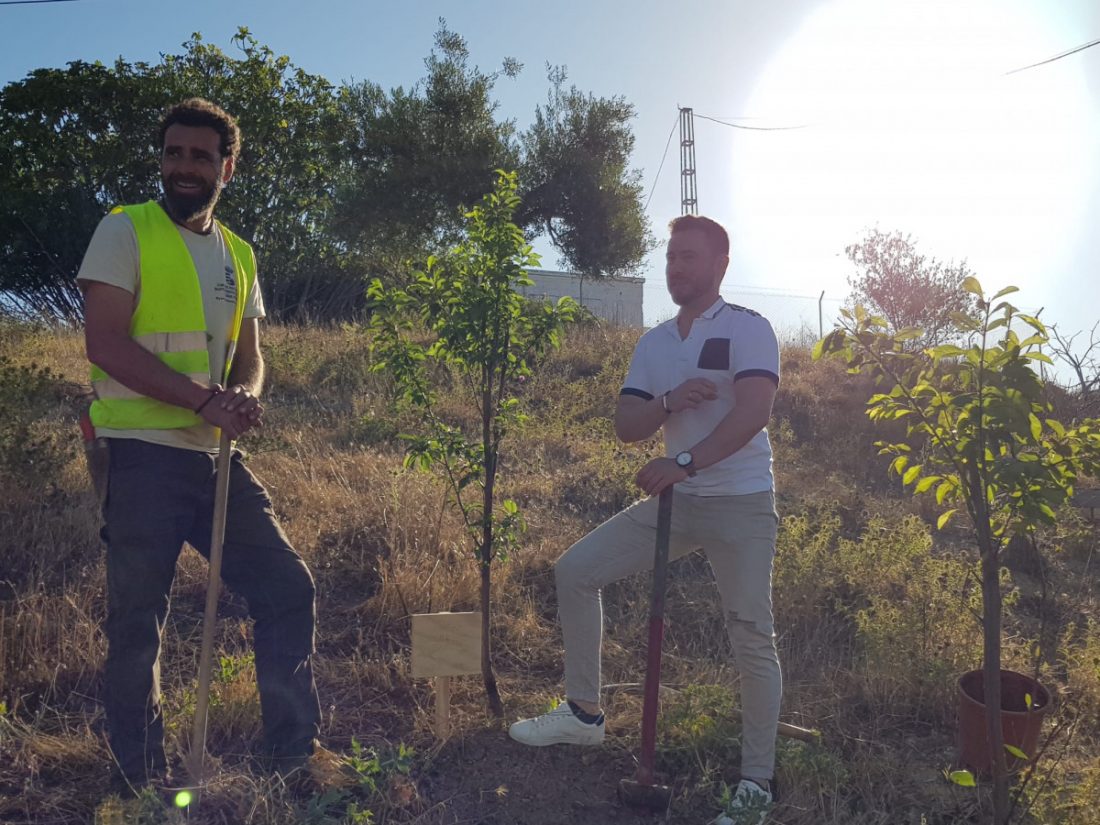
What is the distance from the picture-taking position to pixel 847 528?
6.72 m

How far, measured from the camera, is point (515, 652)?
437 cm

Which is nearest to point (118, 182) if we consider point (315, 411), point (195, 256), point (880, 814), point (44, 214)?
point (44, 214)

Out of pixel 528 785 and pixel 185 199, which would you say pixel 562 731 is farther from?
pixel 185 199

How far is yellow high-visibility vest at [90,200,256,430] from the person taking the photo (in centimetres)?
277

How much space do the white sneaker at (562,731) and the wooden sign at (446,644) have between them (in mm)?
316

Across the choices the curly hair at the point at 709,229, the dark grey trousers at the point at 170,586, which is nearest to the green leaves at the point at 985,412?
the curly hair at the point at 709,229

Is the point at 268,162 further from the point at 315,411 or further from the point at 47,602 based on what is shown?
the point at 47,602

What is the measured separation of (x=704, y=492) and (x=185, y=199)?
2.02m

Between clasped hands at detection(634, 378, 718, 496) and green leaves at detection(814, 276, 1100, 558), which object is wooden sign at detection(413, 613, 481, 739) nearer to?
clasped hands at detection(634, 378, 718, 496)

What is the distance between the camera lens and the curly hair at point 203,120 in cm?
287

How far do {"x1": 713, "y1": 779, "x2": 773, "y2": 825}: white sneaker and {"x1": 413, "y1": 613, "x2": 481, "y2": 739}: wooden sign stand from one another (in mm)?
1036

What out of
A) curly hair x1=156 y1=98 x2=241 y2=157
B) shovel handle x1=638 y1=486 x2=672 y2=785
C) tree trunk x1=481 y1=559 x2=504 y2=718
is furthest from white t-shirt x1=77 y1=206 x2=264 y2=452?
shovel handle x1=638 y1=486 x2=672 y2=785

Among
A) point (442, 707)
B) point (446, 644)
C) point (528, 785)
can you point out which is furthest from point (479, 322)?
point (528, 785)

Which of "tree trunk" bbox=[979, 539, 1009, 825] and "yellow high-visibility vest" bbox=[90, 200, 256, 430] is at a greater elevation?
"yellow high-visibility vest" bbox=[90, 200, 256, 430]
